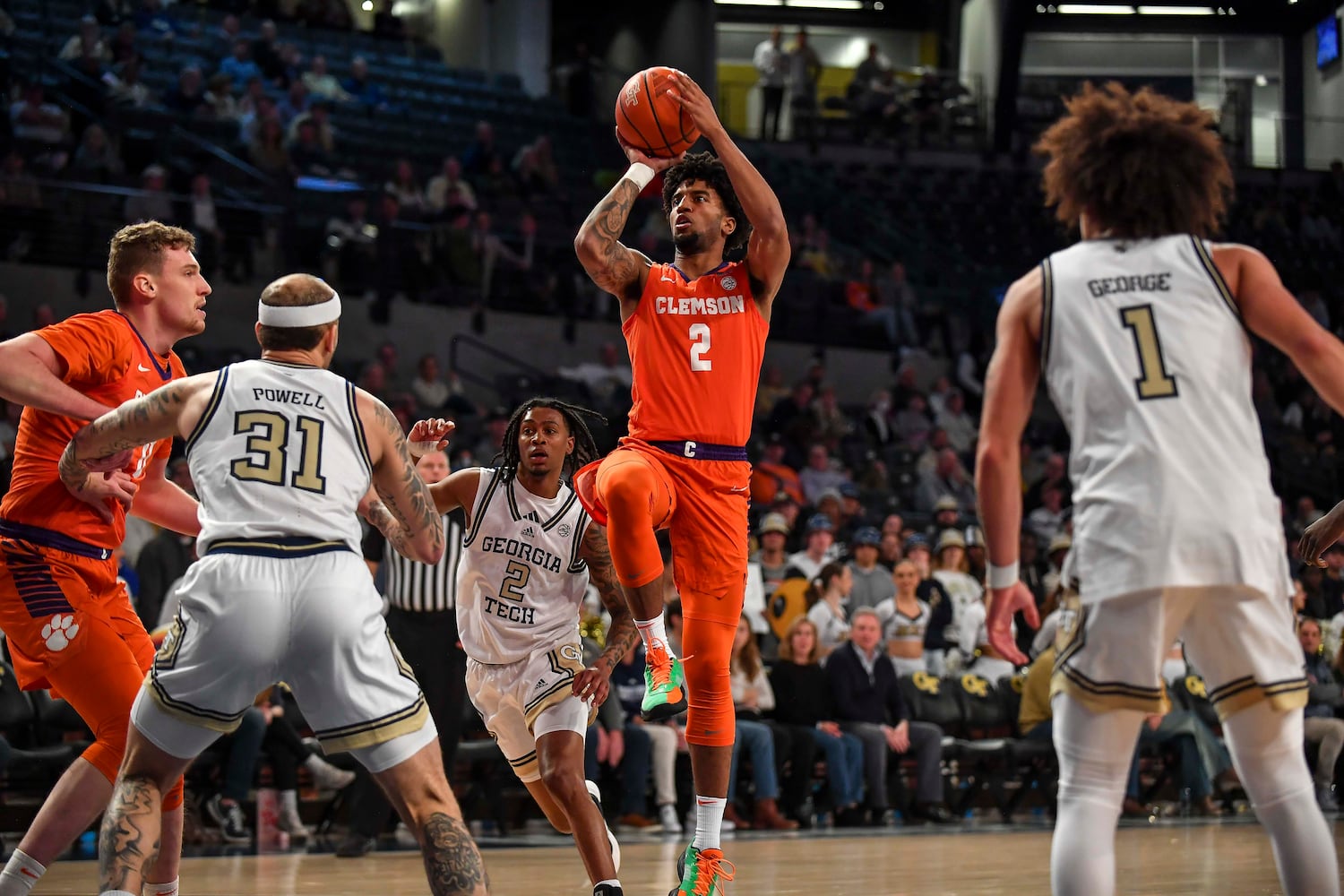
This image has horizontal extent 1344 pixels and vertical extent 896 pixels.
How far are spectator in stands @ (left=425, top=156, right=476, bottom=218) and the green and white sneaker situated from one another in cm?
1252

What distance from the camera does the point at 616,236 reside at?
5.50 metres

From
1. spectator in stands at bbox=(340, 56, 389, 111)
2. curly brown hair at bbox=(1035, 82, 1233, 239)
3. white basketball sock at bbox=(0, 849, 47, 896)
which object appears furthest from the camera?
spectator in stands at bbox=(340, 56, 389, 111)

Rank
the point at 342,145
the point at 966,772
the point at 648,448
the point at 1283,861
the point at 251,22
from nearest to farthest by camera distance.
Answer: the point at 1283,861
the point at 648,448
the point at 966,772
the point at 342,145
the point at 251,22

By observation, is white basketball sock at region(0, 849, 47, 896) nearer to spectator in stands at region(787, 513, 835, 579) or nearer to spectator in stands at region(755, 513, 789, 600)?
spectator in stands at region(755, 513, 789, 600)

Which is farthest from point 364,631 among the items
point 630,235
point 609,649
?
point 630,235

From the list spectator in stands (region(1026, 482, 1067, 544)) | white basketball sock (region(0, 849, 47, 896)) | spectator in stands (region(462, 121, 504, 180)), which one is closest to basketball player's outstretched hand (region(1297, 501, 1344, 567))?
white basketball sock (region(0, 849, 47, 896))

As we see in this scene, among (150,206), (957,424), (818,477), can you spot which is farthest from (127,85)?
(957,424)

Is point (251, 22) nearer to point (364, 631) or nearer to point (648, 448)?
point (648, 448)

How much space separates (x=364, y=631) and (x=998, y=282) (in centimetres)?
1865

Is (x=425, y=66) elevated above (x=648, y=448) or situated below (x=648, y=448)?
above

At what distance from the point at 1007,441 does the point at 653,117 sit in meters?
2.56

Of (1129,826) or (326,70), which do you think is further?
(326,70)

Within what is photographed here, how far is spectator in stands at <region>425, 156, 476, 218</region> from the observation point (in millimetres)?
17250

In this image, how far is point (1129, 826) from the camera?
10531mm
